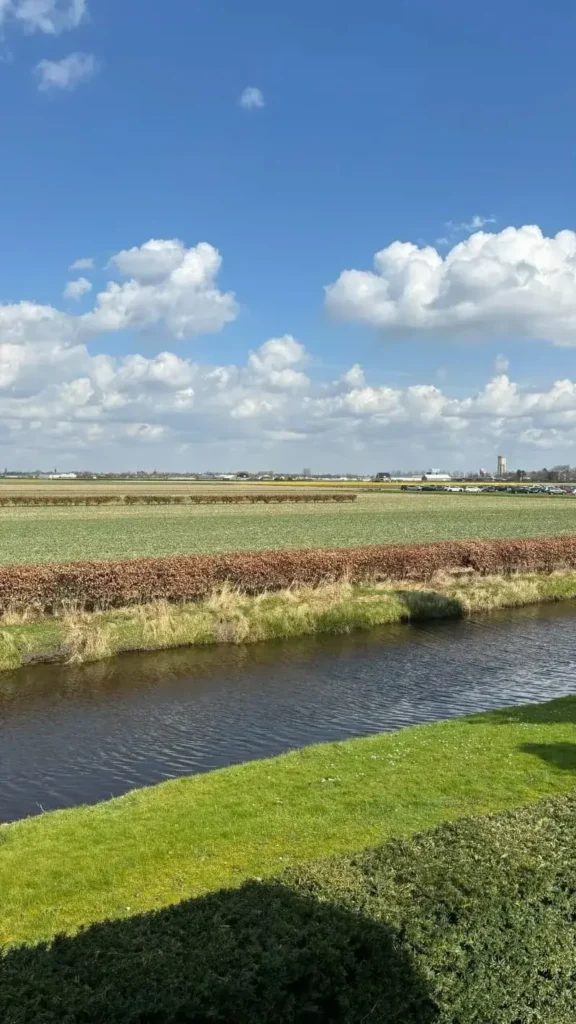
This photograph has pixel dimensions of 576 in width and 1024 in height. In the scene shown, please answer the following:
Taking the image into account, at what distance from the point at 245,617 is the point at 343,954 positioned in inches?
745

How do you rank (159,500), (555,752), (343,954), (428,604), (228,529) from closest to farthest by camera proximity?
(343,954) < (555,752) < (428,604) < (228,529) < (159,500)

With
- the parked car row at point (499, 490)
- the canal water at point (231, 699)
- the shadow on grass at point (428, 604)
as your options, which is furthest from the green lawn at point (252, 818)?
the parked car row at point (499, 490)

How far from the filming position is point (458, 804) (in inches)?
324

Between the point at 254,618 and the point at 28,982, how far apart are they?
19289mm

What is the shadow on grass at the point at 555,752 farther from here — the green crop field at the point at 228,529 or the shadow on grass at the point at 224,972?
the green crop field at the point at 228,529

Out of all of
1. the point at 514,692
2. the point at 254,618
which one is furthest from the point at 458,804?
the point at 254,618

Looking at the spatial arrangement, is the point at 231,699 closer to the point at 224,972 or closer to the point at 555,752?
the point at 555,752

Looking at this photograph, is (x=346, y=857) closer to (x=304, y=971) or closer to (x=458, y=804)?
(x=304, y=971)

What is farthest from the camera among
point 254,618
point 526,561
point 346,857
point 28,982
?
point 526,561

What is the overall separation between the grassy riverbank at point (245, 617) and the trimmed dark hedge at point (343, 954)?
1562cm

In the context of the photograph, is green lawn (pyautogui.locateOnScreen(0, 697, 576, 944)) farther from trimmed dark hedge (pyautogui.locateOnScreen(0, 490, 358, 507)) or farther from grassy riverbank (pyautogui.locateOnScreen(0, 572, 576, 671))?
trimmed dark hedge (pyautogui.locateOnScreen(0, 490, 358, 507))

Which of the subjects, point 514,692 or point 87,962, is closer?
point 87,962

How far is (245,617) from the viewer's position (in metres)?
23.0

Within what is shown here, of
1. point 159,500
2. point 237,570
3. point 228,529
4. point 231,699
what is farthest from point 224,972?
point 159,500
